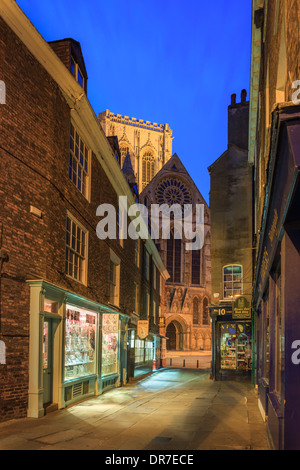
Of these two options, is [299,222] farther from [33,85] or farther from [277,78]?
[33,85]

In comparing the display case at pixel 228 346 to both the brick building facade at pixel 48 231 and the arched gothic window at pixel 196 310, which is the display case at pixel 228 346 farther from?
the arched gothic window at pixel 196 310

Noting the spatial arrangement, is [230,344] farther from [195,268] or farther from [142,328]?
[195,268]

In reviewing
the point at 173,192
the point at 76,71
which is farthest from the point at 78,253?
the point at 173,192

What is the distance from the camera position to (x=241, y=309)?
21375 mm

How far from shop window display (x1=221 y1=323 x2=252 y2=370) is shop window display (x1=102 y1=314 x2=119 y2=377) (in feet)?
24.5

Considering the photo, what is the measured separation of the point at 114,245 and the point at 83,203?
454 centimetres

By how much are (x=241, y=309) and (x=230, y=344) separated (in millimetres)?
3890

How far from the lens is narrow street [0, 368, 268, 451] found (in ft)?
27.0

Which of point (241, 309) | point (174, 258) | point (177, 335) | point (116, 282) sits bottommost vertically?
point (177, 335)

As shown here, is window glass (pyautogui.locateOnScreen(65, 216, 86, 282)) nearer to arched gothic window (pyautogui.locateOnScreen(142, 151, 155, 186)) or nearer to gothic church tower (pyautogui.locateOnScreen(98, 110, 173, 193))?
gothic church tower (pyautogui.locateOnScreen(98, 110, 173, 193))

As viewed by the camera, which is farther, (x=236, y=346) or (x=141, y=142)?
(x=141, y=142)

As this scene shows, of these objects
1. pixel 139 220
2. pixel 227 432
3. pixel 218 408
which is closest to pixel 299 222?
pixel 227 432

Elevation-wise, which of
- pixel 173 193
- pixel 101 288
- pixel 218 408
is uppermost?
pixel 173 193
